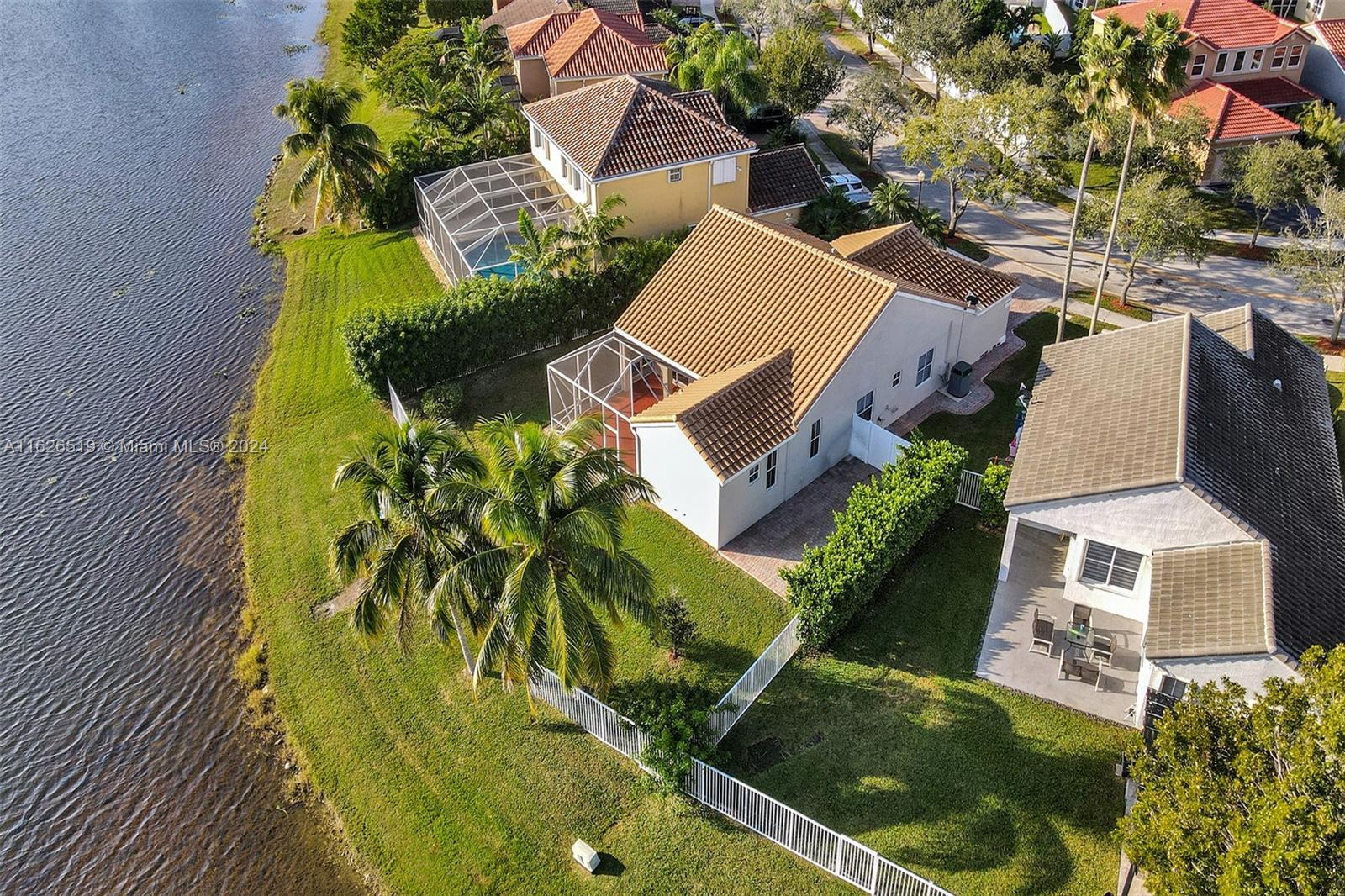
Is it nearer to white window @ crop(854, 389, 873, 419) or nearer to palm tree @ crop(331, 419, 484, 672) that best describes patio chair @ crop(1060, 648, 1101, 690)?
white window @ crop(854, 389, 873, 419)

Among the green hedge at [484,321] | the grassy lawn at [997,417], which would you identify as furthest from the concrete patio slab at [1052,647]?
the green hedge at [484,321]

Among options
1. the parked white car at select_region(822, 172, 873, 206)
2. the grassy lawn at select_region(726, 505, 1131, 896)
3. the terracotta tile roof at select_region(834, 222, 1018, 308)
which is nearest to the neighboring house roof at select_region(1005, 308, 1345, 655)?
the grassy lawn at select_region(726, 505, 1131, 896)

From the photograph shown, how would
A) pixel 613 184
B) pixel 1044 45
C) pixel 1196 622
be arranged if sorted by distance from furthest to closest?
pixel 1044 45 < pixel 613 184 < pixel 1196 622

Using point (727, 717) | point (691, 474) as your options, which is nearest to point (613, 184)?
point (691, 474)

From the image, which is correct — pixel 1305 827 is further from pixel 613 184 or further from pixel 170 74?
pixel 170 74

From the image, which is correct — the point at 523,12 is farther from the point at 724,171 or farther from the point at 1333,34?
the point at 1333,34
